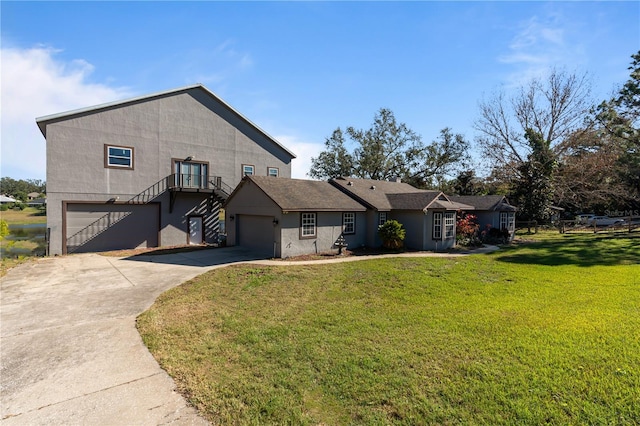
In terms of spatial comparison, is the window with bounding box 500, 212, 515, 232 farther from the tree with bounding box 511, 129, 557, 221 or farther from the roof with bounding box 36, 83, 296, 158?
the roof with bounding box 36, 83, 296, 158

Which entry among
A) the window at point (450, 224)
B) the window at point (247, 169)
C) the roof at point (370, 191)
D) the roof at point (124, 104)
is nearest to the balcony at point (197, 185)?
the window at point (247, 169)

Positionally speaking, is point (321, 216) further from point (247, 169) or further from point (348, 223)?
point (247, 169)

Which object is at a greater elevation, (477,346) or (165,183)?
(165,183)

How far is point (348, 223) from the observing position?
1812cm

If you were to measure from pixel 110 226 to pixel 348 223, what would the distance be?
1416 cm

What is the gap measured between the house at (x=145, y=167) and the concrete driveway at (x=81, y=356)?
727 centimetres

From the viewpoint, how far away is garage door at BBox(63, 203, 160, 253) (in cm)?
1791

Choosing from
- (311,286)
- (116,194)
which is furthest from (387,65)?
(116,194)

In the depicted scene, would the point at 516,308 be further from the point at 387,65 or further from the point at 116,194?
the point at 116,194

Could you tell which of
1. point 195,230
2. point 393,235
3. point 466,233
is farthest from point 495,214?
point 195,230

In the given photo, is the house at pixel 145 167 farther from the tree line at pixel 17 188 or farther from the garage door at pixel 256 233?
the tree line at pixel 17 188

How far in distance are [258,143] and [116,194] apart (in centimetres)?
1024

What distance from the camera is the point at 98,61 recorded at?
12.7 meters

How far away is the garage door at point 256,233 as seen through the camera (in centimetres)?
1659
